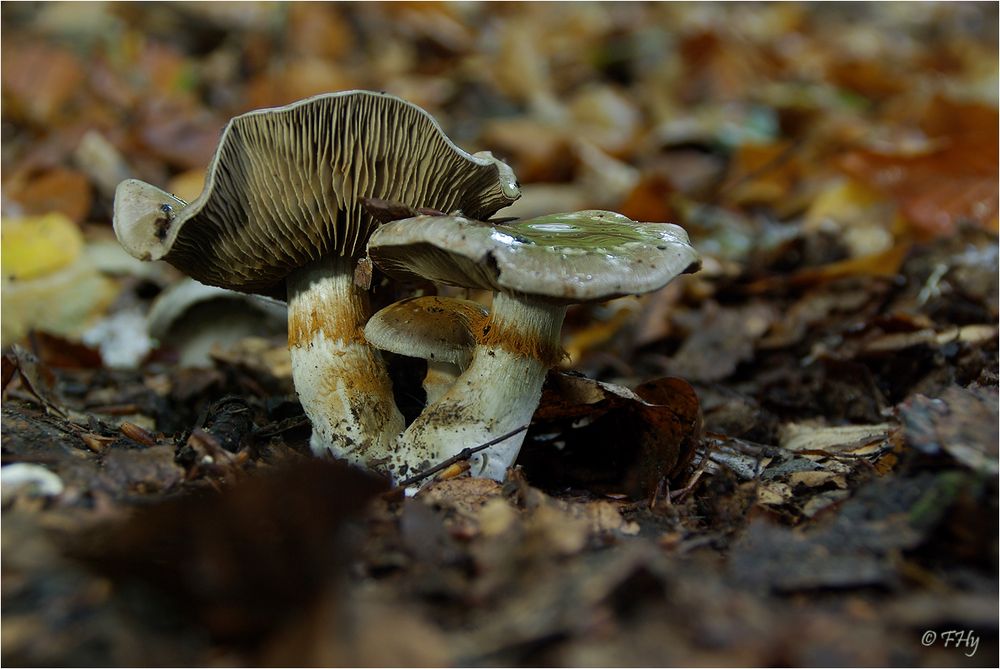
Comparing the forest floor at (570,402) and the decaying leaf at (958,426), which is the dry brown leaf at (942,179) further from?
the decaying leaf at (958,426)

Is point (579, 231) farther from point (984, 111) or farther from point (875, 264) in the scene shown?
point (984, 111)

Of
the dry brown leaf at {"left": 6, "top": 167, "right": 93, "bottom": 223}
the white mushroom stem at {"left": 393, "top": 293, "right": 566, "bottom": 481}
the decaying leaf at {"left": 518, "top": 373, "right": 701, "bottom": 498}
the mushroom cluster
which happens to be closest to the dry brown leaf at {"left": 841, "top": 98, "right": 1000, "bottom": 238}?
the decaying leaf at {"left": 518, "top": 373, "right": 701, "bottom": 498}

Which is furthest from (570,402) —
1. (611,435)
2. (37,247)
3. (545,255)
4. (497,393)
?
(37,247)

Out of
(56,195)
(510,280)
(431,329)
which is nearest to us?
(510,280)

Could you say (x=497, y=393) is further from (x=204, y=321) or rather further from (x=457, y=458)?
(x=204, y=321)
